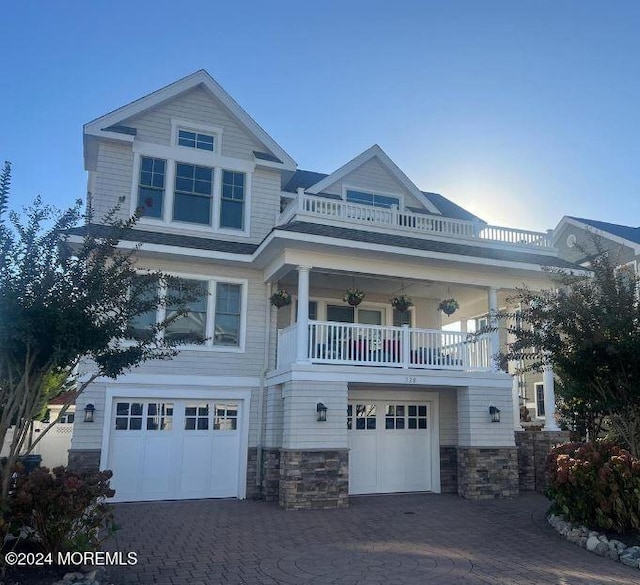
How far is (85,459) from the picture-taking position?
1166 cm

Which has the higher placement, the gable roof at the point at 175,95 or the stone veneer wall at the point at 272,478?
the gable roof at the point at 175,95

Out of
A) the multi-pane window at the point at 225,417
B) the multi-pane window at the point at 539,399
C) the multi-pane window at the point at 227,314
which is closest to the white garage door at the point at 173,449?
the multi-pane window at the point at 225,417

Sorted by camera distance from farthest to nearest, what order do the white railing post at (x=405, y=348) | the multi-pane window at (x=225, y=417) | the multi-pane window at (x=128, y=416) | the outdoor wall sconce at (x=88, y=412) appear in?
the multi-pane window at (x=225, y=417) → the white railing post at (x=405, y=348) → the multi-pane window at (x=128, y=416) → the outdoor wall sconce at (x=88, y=412)

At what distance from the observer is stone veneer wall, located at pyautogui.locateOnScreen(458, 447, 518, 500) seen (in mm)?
12461

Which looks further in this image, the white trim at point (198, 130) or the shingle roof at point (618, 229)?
the shingle roof at point (618, 229)

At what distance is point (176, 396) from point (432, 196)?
1245 centimetres

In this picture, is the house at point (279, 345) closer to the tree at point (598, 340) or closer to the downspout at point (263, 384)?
the downspout at point (263, 384)

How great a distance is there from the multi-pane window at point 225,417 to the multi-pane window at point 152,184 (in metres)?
4.98

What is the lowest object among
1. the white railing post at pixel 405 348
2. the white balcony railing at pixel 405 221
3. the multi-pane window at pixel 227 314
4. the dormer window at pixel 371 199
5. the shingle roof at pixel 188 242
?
the white railing post at pixel 405 348

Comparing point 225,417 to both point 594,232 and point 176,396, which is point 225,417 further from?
point 594,232

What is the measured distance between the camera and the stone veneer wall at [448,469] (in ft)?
44.4

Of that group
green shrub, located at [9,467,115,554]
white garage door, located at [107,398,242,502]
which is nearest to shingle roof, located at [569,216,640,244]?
white garage door, located at [107,398,242,502]

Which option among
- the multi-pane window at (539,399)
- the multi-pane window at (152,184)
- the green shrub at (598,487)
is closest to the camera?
the green shrub at (598,487)

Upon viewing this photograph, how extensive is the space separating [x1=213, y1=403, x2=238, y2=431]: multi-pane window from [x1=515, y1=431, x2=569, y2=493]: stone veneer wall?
723 cm
